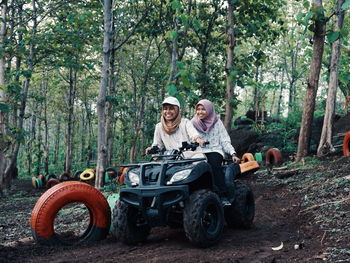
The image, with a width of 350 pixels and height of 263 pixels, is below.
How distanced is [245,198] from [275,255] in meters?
1.68

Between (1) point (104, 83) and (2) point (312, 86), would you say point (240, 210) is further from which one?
(2) point (312, 86)

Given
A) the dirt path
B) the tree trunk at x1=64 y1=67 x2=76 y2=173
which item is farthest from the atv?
the tree trunk at x1=64 y1=67 x2=76 y2=173

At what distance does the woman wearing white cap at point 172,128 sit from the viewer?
5309 mm

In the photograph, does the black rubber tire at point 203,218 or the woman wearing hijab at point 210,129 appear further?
the woman wearing hijab at point 210,129

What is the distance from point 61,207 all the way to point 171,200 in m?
1.55

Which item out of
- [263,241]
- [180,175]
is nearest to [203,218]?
[180,175]

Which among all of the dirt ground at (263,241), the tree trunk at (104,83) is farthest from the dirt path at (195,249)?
the tree trunk at (104,83)

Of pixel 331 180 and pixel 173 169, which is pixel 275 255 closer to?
pixel 173 169

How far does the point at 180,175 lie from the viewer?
449cm

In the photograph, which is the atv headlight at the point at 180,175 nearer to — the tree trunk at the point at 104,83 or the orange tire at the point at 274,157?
the tree trunk at the point at 104,83

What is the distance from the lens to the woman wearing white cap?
531 centimetres

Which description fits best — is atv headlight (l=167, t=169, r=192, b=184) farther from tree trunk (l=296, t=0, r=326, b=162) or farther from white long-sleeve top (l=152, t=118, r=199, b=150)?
tree trunk (l=296, t=0, r=326, b=162)

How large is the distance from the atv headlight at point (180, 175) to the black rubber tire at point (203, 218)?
0.26 meters

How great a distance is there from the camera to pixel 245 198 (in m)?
5.65
